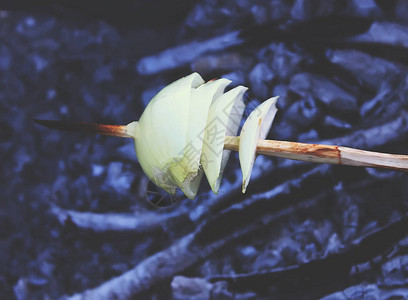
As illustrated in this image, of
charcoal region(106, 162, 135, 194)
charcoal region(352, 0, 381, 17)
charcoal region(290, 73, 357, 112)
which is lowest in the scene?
charcoal region(106, 162, 135, 194)

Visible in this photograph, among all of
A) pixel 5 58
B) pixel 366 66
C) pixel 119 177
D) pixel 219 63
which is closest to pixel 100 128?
pixel 119 177

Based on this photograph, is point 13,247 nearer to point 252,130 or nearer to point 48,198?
point 48,198

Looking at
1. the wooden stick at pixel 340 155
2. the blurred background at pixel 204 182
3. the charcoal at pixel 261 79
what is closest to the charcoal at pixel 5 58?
the blurred background at pixel 204 182

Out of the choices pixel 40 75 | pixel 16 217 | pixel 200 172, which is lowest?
pixel 16 217

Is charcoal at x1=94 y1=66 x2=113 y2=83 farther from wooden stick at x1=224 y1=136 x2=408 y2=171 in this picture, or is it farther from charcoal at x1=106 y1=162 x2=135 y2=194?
wooden stick at x1=224 y1=136 x2=408 y2=171

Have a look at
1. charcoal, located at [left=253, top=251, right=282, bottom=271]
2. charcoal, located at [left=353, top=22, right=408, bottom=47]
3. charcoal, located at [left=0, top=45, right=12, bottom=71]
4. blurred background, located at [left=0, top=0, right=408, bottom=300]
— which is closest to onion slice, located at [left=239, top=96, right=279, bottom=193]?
blurred background, located at [left=0, top=0, right=408, bottom=300]

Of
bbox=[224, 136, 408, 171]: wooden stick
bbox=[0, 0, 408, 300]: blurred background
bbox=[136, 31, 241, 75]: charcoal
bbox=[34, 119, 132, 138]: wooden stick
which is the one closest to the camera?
bbox=[224, 136, 408, 171]: wooden stick

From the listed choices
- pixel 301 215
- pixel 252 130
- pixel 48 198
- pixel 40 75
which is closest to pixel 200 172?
pixel 252 130

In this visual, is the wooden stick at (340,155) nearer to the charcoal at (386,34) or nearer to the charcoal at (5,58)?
the charcoal at (386,34)
